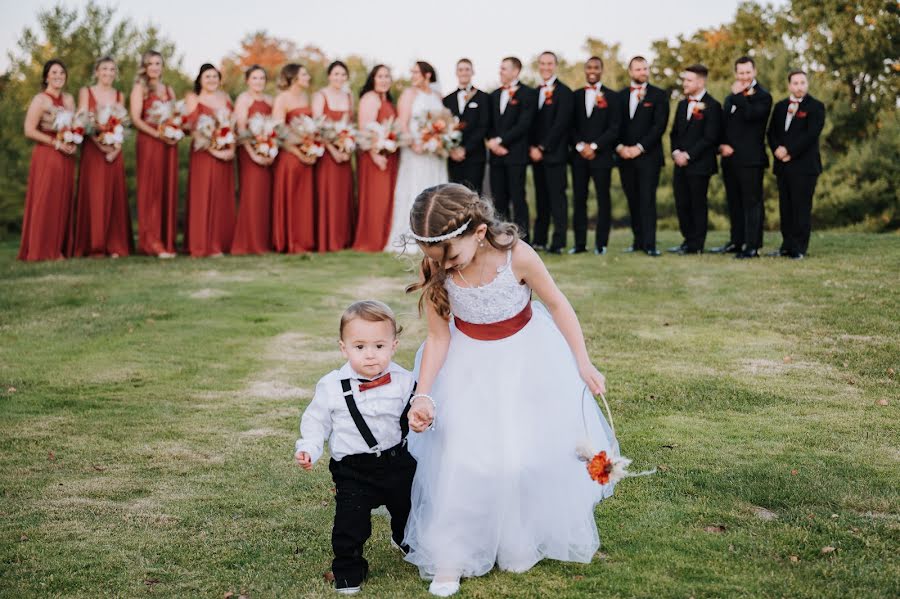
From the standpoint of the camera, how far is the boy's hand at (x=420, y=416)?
4023 millimetres

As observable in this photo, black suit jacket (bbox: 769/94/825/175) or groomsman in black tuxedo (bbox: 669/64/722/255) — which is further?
groomsman in black tuxedo (bbox: 669/64/722/255)

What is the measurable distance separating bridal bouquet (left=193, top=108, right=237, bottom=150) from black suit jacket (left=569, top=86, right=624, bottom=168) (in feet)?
15.4

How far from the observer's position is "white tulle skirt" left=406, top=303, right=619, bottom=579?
4113mm

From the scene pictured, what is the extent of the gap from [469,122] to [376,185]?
1758 millimetres

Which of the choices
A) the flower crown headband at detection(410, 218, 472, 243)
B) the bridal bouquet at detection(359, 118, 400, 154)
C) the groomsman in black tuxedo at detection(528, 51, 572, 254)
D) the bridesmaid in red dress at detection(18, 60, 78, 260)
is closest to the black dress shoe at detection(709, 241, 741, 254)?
the groomsman in black tuxedo at detection(528, 51, 572, 254)

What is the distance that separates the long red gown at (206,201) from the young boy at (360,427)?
10.4 meters

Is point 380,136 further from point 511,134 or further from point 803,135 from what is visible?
point 803,135

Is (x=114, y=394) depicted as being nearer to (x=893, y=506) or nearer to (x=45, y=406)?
(x=45, y=406)

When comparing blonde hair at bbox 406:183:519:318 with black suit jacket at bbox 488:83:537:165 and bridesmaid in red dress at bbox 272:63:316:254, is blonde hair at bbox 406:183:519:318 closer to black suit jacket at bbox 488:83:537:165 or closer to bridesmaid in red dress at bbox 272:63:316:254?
black suit jacket at bbox 488:83:537:165

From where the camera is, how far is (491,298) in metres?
4.25

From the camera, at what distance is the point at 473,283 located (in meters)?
4.27

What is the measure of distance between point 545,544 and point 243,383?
12.7 feet

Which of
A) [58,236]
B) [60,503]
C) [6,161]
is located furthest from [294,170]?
[60,503]

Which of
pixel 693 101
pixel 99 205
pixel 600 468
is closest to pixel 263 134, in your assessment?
pixel 99 205
